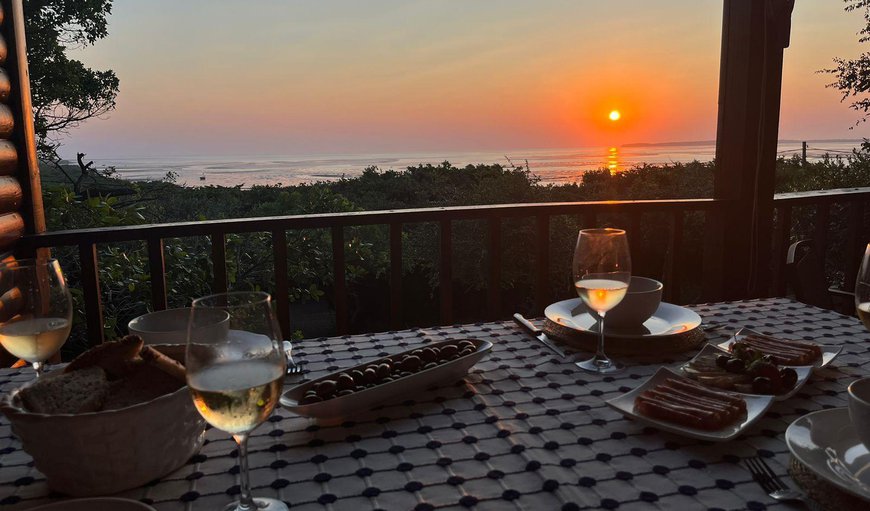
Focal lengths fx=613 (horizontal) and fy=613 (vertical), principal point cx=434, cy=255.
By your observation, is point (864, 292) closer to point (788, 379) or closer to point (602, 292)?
point (788, 379)

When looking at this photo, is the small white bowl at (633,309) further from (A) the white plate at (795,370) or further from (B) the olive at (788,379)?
(B) the olive at (788,379)

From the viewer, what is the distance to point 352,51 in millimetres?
8273

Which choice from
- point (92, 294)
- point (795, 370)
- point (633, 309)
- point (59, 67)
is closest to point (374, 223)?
point (92, 294)

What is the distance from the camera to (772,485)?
698 mm

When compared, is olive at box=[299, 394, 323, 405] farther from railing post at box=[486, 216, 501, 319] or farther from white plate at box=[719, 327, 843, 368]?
railing post at box=[486, 216, 501, 319]

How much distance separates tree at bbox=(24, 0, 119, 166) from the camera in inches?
217

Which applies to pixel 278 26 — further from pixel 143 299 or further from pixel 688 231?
pixel 688 231

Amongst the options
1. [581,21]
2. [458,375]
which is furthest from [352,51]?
[458,375]

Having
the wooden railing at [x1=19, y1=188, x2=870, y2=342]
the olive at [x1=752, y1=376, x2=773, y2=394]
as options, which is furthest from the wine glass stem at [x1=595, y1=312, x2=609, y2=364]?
the wooden railing at [x1=19, y1=188, x2=870, y2=342]

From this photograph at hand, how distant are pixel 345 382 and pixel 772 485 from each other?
57 cm

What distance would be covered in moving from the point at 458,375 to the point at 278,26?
7.60 metres

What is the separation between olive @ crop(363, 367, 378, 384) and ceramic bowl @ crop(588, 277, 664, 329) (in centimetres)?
53

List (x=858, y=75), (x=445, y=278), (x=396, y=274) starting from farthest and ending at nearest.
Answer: (x=858, y=75) < (x=445, y=278) < (x=396, y=274)

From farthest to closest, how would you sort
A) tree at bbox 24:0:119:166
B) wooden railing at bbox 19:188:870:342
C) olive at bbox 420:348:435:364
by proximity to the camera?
tree at bbox 24:0:119:166 → wooden railing at bbox 19:188:870:342 → olive at bbox 420:348:435:364
